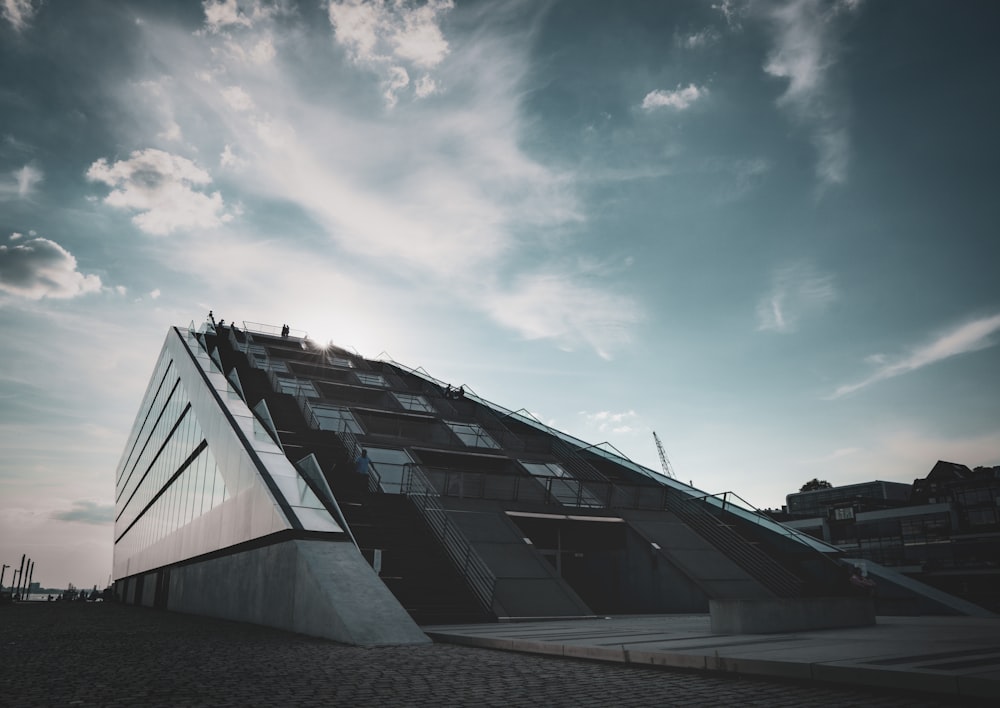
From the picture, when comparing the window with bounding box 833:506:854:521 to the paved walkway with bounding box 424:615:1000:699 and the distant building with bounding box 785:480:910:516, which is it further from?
the paved walkway with bounding box 424:615:1000:699

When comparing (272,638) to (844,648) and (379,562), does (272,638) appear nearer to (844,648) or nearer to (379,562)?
(379,562)

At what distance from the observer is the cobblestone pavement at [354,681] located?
5508mm

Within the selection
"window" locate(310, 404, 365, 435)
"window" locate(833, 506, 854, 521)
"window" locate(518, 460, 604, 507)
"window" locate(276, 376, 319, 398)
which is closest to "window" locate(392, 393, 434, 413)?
"window" locate(276, 376, 319, 398)

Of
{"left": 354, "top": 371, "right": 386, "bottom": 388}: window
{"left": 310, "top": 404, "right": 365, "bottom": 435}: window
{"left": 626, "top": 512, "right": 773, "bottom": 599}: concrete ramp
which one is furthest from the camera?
{"left": 354, "top": 371, "right": 386, "bottom": 388}: window

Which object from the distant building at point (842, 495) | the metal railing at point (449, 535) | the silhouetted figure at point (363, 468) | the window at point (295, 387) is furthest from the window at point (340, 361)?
the distant building at point (842, 495)

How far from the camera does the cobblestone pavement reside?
5.51 meters

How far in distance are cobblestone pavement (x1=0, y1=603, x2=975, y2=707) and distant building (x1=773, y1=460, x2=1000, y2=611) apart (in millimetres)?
34058

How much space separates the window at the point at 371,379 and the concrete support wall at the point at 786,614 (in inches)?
1189

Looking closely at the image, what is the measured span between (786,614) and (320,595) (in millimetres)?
7214

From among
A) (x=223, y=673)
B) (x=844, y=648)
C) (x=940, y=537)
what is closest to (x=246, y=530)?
(x=223, y=673)

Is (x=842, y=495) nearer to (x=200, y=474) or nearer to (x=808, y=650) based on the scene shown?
(x=200, y=474)

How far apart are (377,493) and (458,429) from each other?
12370 millimetres

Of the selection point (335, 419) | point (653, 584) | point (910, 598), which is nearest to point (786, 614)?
point (910, 598)

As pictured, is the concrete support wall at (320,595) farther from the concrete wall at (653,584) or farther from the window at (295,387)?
the window at (295,387)
